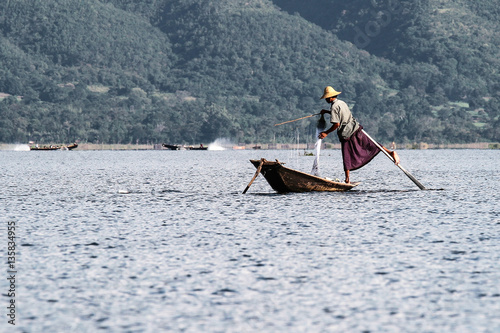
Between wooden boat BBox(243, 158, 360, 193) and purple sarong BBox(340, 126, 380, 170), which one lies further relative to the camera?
wooden boat BBox(243, 158, 360, 193)

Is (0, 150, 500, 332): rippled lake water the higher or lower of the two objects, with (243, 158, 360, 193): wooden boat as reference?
lower

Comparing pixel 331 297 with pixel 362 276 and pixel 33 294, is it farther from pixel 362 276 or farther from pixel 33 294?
A: pixel 33 294

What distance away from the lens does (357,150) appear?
118ft

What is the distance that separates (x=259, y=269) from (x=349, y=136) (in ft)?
59.9

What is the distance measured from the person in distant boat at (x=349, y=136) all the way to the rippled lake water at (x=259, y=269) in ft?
8.78

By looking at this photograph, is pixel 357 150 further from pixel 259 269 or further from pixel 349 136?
pixel 259 269

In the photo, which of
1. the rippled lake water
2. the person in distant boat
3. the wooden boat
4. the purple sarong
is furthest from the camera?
the wooden boat

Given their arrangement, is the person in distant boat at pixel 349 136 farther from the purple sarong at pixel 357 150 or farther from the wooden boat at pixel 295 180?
the wooden boat at pixel 295 180

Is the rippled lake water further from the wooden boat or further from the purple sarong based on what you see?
the wooden boat

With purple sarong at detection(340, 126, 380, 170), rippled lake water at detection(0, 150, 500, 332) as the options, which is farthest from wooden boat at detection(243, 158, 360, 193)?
rippled lake water at detection(0, 150, 500, 332)

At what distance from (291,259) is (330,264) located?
1.11 metres

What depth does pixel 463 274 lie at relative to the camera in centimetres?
1725

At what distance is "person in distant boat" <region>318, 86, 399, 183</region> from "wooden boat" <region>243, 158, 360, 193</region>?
1.59 m

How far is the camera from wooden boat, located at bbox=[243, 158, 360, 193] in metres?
36.8
